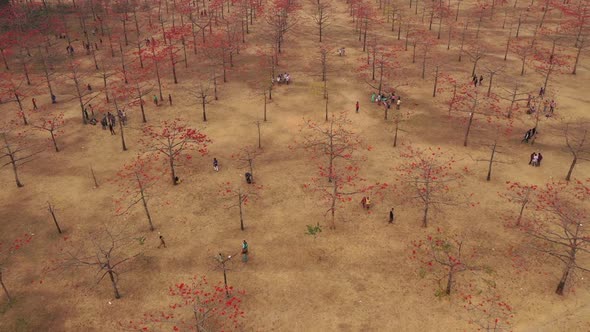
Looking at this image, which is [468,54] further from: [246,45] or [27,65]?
[27,65]

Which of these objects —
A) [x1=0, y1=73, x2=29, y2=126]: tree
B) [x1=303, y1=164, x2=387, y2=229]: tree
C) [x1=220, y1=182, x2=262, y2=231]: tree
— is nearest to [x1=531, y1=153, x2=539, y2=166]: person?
[x1=303, y1=164, x2=387, y2=229]: tree

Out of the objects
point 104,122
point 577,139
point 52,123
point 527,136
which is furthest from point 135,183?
point 577,139

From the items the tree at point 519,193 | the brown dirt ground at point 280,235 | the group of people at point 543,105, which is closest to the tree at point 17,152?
the brown dirt ground at point 280,235

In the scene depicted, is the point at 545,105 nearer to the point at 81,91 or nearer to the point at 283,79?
the point at 283,79

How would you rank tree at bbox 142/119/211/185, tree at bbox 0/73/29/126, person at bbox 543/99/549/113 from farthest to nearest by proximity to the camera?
1. tree at bbox 0/73/29/126
2. person at bbox 543/99/549/113
3. tree at bbox 142/119/211/185

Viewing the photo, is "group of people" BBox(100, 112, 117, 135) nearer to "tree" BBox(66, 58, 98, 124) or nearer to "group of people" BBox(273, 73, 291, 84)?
"tree" BBox(66, 58, 98, 124)

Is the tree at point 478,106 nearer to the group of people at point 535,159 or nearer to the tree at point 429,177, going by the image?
the tree at point 429,177

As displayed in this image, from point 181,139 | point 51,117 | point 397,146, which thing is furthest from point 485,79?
point 51,117
